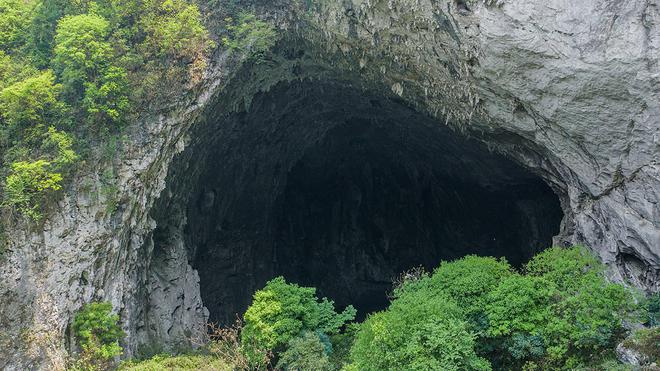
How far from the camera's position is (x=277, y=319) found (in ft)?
69.6

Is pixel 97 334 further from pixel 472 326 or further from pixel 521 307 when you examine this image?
pixel 521 307

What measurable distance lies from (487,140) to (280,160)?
1207 centimetres

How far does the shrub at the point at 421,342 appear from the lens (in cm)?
1681

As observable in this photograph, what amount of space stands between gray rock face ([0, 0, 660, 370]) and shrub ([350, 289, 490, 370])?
608 cm

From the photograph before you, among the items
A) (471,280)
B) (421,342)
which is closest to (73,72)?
→ (421,342)

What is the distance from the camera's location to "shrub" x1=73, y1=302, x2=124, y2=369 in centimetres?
1927

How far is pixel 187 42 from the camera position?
23250 millimetres

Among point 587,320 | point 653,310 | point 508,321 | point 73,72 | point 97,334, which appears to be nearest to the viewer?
point 587,320

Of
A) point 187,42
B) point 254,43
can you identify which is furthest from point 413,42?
point 187,42

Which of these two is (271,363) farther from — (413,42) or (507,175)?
(507,175)

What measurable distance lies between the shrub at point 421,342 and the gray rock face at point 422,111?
239 inches

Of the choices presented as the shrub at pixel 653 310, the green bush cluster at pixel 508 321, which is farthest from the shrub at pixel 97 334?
the shrub at pixel 653 310

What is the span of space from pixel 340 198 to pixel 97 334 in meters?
19.7

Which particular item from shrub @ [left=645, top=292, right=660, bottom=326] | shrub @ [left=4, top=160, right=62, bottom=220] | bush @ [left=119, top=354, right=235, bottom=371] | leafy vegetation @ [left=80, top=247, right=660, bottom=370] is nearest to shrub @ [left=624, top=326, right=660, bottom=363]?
leafy vegetation @ [left=80, top=247, right=660, bottom=370]
